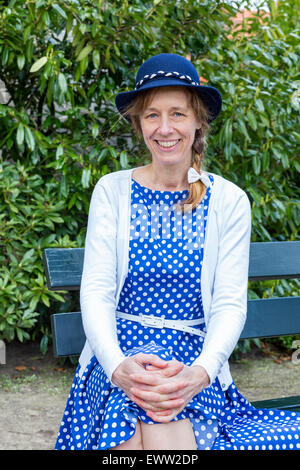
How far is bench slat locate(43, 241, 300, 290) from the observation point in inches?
92.1

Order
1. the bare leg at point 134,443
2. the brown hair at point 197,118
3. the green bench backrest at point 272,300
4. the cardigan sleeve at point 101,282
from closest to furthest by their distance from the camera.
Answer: the bare leg at point 134,443 < the cardigan sleeve at point 101,282 < the brown hair at point 197,118 < the green bench backrest at point 272,300

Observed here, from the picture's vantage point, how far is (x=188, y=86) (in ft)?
6.95

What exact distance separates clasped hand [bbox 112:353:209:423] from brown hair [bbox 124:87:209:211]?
24.9 inches


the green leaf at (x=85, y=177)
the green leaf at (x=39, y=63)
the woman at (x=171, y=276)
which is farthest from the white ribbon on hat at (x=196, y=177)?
the green leaf at (x=39, y=63)

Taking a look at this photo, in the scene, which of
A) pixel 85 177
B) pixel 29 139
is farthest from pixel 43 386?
pixel 29 139

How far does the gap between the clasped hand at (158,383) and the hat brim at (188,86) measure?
2.99 feet

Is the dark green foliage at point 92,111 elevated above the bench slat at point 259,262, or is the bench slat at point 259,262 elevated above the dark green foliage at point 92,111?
the dark green foliage at point 92,111

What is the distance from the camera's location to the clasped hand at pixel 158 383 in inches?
68.2

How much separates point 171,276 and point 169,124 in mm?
534

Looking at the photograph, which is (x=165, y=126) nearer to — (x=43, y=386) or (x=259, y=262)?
(x=259, y=262)

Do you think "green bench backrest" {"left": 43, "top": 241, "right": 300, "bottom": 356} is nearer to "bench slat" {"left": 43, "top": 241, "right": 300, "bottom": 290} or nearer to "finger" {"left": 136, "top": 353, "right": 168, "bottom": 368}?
"bench slat" {"left": 43, "top": 241, "right": 300, "bottom": 290}

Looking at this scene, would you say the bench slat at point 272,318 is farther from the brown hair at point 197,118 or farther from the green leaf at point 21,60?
the green leaf at point 21,60

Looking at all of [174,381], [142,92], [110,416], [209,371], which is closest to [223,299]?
[209,371]

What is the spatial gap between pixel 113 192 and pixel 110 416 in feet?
2.78
